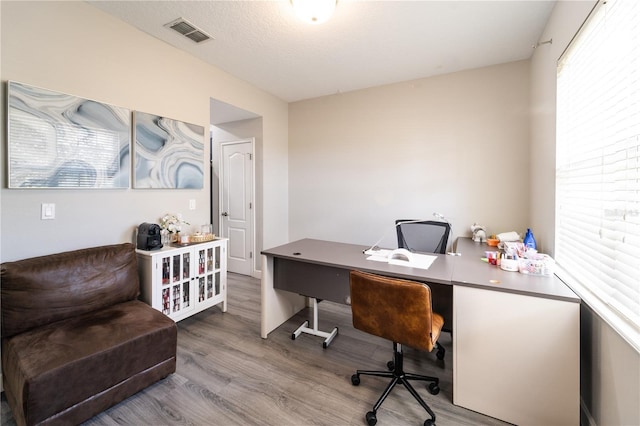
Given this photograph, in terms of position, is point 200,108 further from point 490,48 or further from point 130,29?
point 490,48

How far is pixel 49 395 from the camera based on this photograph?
4.57 feet

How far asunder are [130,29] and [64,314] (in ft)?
7.92

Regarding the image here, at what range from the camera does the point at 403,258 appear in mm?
2129

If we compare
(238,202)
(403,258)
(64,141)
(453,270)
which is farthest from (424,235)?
(64,141)

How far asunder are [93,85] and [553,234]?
12.7ft

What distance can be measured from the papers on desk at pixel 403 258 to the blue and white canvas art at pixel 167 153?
2.12 m

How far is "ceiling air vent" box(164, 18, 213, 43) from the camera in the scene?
236 cm

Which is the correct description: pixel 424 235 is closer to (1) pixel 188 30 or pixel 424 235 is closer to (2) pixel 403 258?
(2) pixel 403 258

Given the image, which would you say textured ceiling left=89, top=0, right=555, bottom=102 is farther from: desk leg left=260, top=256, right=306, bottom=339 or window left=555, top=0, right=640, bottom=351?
desk leg left=260, top=256, right=306, bottom=339

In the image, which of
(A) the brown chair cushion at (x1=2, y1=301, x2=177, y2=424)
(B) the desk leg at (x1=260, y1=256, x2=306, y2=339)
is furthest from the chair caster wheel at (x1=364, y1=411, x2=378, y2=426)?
(A) the brown chair cushion at (x1=2, y1=301, x2=177, y2=424)

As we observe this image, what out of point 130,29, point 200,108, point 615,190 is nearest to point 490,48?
point 615,190

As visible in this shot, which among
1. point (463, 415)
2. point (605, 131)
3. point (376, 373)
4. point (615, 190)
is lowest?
point (463, 415)

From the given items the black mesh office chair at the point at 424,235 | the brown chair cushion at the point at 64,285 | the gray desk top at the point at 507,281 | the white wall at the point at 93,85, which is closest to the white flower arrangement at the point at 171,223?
the white wall at the point at 93,85

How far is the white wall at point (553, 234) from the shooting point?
1146 millimetres
